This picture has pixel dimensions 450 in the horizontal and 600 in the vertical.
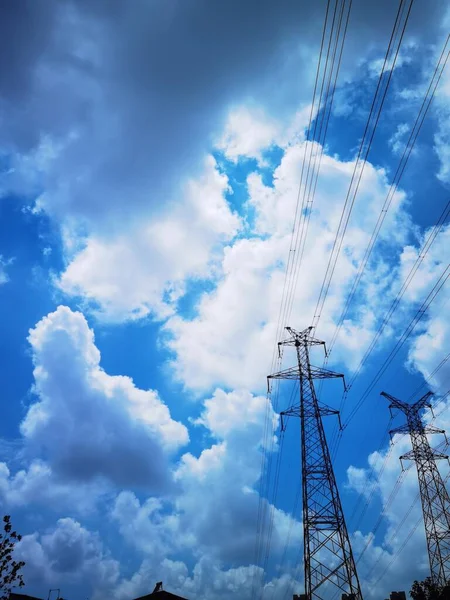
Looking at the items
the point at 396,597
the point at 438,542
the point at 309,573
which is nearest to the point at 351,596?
the point at 309,573

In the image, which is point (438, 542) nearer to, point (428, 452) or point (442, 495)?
point (442, 495)

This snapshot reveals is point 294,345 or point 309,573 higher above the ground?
point 294,345

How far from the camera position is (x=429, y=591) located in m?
35.8

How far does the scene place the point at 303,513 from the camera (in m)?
25.1

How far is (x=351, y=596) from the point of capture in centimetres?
2241

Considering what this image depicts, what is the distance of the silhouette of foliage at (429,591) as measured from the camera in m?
30.3

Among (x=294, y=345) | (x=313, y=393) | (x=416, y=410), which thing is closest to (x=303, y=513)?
(x=313, y=393)

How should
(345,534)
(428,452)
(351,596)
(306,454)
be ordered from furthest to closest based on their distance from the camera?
(428,452)
(306,454)
(345,534)
(351,596)

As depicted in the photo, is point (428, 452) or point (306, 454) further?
point (428, 452)

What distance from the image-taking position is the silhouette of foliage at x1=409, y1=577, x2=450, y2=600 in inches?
1193

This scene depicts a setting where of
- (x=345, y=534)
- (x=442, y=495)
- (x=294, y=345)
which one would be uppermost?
(x=294, y=345)

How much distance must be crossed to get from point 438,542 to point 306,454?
16.5 m

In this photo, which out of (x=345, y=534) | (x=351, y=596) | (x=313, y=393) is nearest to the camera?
(x=351, y=596)

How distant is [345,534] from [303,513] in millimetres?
2803
